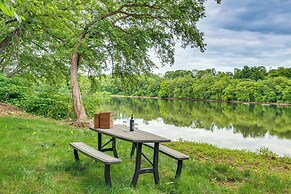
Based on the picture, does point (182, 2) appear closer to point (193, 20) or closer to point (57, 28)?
point (193, 20)

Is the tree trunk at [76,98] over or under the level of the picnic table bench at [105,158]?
over

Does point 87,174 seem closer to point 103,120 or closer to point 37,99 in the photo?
point 103,120

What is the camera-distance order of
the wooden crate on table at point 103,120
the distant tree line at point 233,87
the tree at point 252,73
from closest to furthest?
the wooden crate on table at point 103,120 → the distant tree line at point 233,87 → the tree at point 252,73

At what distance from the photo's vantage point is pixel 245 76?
88938 mm

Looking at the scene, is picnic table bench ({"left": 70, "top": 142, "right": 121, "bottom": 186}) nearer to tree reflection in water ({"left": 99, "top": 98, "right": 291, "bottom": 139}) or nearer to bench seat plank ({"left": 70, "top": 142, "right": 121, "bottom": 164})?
bench seat plank ({"left": 70, "top": 142, "right": 121, "bottom": 164})

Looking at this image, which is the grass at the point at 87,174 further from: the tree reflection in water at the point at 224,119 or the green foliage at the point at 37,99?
the tree reflection in water at the point at 224,119

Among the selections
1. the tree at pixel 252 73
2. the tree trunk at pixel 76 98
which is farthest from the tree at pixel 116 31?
the tree at pixel 252 73

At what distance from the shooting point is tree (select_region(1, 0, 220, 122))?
1055cm

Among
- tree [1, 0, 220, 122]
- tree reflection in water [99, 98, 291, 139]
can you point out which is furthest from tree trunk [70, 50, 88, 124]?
tree reflection in water [99, 98, 291, 139]

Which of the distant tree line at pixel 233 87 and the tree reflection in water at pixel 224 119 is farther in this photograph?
the distant tree line at pixel 233 87

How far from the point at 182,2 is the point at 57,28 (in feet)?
17.6

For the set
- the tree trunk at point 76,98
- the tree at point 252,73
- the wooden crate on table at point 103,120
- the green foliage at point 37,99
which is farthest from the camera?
the tree at point 252,73

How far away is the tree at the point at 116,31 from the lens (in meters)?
10.5

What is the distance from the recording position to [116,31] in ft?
36.3
